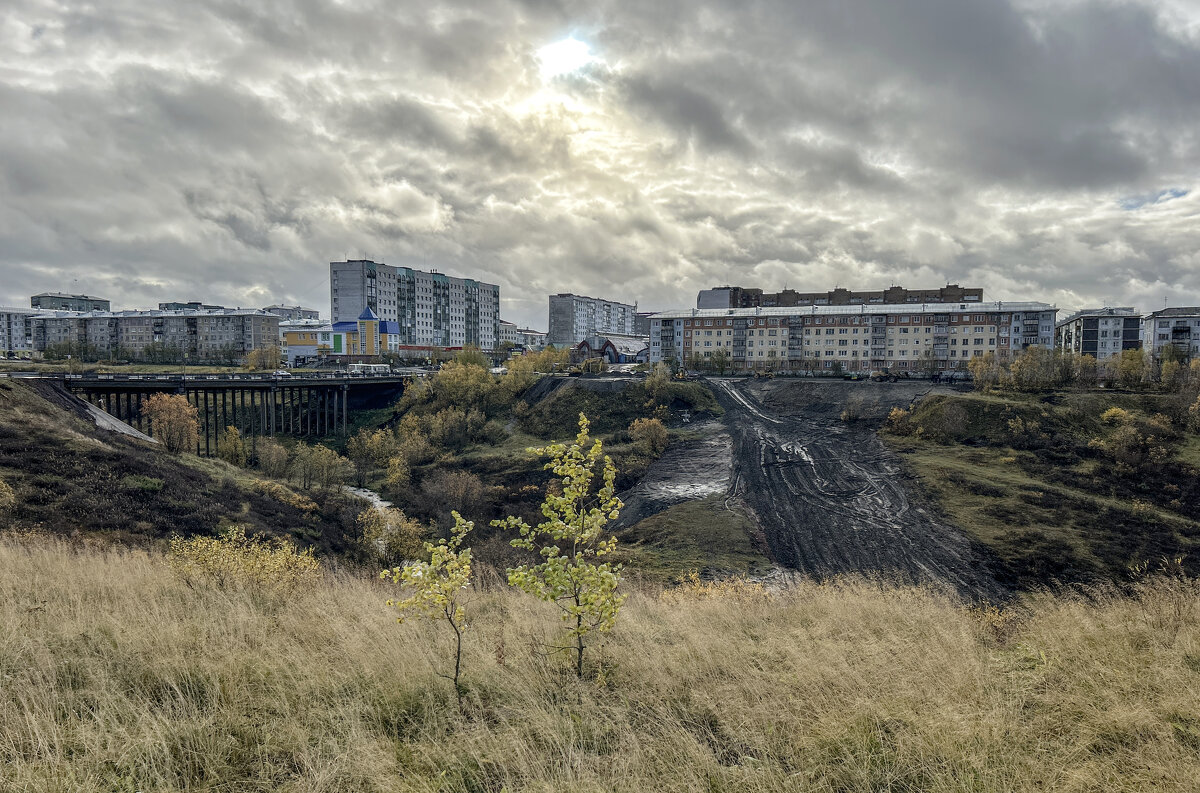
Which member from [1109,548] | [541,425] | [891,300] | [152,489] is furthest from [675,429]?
[891,300]

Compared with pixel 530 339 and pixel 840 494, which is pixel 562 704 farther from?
pixel 530 339

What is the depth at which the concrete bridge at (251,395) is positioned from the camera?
55125 millimetres

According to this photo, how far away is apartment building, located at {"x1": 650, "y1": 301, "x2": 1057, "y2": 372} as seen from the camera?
8569cm

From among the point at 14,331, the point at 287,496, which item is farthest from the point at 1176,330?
the point at 14,331

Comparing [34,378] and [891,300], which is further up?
[891,300]

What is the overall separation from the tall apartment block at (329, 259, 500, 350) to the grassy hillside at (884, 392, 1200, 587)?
332ft

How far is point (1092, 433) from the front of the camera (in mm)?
50000

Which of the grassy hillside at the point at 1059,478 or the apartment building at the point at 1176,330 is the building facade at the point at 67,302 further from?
the apartment building at the point at 1176,330

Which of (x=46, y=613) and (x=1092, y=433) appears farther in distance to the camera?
(x=1092, y=433)

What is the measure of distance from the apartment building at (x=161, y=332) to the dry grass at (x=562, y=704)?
442ft

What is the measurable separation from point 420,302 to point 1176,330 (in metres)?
140

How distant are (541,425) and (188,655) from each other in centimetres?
6116

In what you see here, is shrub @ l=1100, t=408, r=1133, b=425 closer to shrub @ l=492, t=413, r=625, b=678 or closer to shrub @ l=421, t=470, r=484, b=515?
shrub @ l=421, t=470, r=484, b=515

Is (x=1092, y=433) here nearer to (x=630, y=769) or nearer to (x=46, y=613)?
(x=630, y=769)
